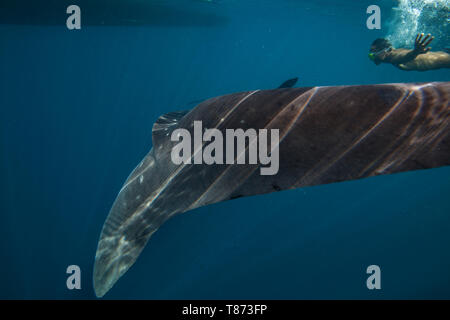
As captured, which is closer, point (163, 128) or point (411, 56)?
point (163, 128)

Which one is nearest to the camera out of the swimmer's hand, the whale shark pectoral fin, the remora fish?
the remora fish

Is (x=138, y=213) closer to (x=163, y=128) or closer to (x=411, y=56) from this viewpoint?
(x=163, y=128)

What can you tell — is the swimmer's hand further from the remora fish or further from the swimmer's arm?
the remora fish

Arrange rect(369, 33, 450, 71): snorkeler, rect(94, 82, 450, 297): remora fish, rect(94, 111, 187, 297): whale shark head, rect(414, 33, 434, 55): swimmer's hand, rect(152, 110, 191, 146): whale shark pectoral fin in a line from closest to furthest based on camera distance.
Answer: rect(94, 82, 450, 297): remora fish, rect(94, 111, 187, 297): whale shark head, rect(152, 110, 191, 146): whale shark pectoral fin, rect(414, 33, 434, 55): swimmer's hand, rect(369, 33, 450, 71): snorkeler

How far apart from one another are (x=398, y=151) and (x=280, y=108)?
80 centimetres

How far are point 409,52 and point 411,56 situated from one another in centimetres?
14

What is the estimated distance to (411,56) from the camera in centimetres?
652

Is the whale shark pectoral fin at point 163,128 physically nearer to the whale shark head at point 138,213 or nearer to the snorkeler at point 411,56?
the whale shark head at point 138,213

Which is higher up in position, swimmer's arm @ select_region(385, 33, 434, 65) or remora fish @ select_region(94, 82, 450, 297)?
swimmer's arm @ select_region(385, 33, 434, 65)

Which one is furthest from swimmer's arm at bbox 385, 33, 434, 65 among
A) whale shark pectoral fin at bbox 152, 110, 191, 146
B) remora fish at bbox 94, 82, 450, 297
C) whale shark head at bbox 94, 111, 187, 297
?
whale shark pectoral fin at bbox 152, 110, 191, 146

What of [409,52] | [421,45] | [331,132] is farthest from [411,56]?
[331,132]

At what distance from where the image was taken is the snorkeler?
641 cm

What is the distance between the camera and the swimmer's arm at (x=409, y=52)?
630 centimetres
